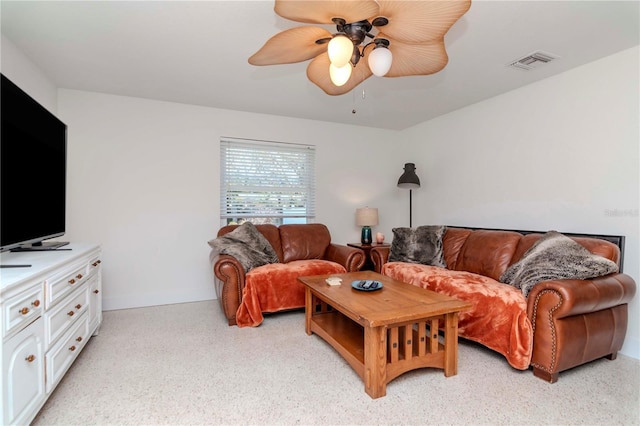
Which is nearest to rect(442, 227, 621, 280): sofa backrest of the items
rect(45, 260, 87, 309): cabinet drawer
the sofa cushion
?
the sofa cushion

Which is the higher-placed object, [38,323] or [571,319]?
[38,323]

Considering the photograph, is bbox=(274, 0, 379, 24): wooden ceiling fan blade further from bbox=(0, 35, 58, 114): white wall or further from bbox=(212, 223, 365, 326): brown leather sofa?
bbox=(0, 35, 58, 114): white wall

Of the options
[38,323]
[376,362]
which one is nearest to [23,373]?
[38,323]

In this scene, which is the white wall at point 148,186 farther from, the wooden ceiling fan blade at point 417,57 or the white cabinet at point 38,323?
the wooden ceiling fan blade at point 417,57

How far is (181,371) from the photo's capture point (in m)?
2.12

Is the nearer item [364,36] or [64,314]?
[364,36]

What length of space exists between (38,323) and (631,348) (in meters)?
3.88

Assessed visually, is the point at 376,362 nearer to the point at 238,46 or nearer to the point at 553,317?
the point at 553,317

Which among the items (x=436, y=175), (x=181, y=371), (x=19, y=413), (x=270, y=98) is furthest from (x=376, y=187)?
(x=19, y=413)

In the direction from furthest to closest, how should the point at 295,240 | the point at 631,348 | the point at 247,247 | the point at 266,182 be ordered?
1. the point at 266,182
2. the point at 295,240
3. the point at 247,247
4. the point at 631,348

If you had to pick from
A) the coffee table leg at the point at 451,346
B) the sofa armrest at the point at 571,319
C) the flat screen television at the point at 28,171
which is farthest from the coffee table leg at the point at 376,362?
the flat screen television at the point at 28,171

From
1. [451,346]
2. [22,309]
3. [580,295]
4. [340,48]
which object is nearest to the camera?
[22,309]

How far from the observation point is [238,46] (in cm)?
245

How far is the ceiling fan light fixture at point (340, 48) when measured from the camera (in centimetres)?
158
